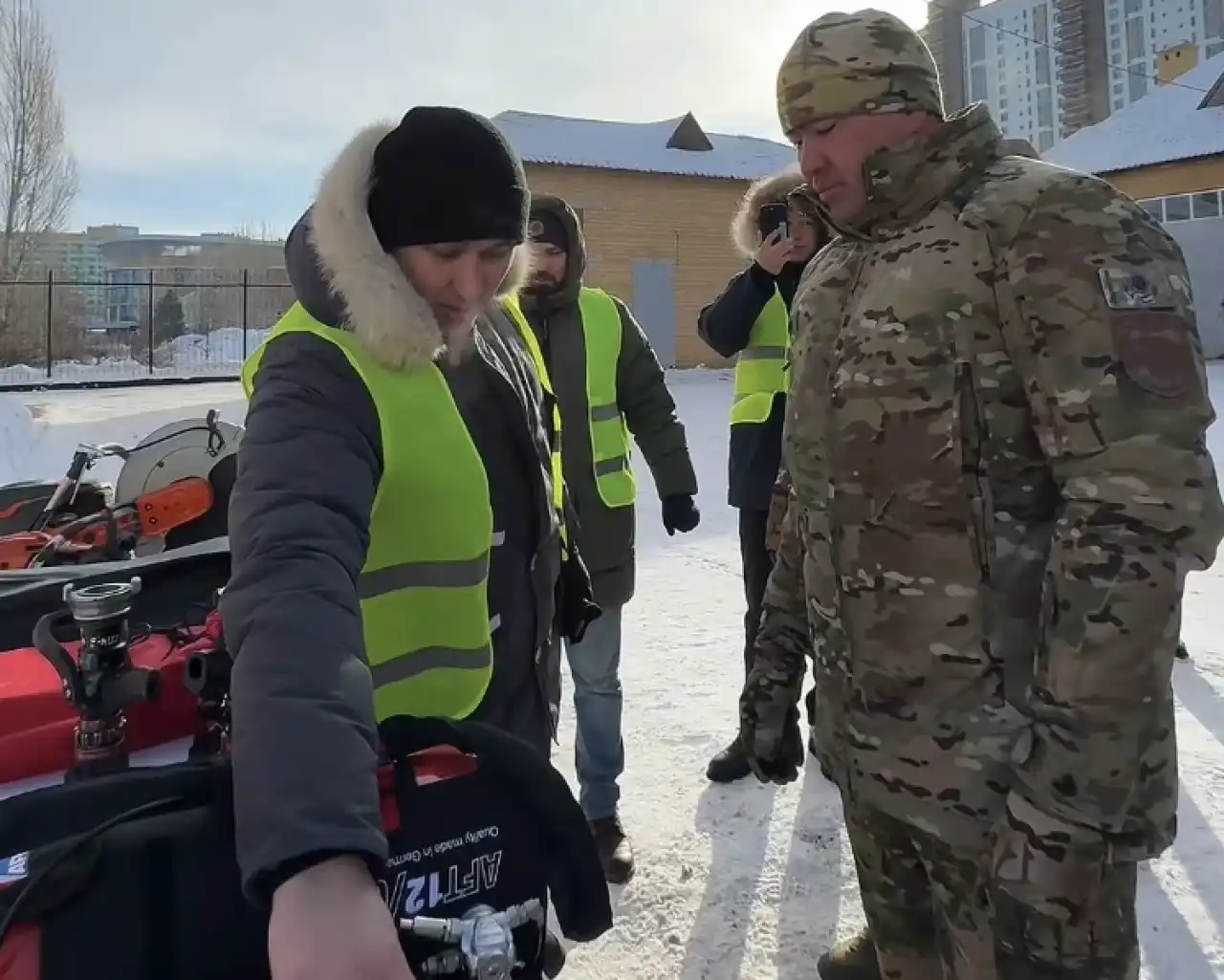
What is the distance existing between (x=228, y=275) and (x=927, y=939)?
40.1 m

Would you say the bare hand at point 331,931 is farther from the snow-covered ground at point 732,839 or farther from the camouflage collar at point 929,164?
the snow-covered ground at point 732,839

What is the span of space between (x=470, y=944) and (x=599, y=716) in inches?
85.6

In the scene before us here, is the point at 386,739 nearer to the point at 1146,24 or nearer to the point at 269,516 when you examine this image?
the point at 269,516

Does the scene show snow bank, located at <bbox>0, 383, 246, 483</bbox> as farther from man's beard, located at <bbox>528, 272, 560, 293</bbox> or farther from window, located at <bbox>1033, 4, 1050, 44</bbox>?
window, located at <bbox>1033, 4, 1050, 44</bbox>

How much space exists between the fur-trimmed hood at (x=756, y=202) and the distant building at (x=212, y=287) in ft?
46.0

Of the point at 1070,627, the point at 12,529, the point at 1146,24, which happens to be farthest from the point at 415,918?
the point at 1146,24

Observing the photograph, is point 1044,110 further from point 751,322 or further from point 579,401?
point 579,401

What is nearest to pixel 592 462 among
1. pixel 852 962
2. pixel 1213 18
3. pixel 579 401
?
pixel 579 401

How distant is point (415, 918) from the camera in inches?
36.7

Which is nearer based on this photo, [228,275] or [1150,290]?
[1150,290]

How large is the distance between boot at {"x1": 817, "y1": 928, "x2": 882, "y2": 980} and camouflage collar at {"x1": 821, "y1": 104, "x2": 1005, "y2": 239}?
1679 millimetres

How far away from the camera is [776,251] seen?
3.22m

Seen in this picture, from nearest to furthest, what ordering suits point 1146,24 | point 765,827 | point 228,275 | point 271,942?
point 271,942 → point 765,827 → point 228,275 → point 1146,24

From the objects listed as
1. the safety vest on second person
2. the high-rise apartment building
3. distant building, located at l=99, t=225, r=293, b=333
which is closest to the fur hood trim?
the safety vest on second person
